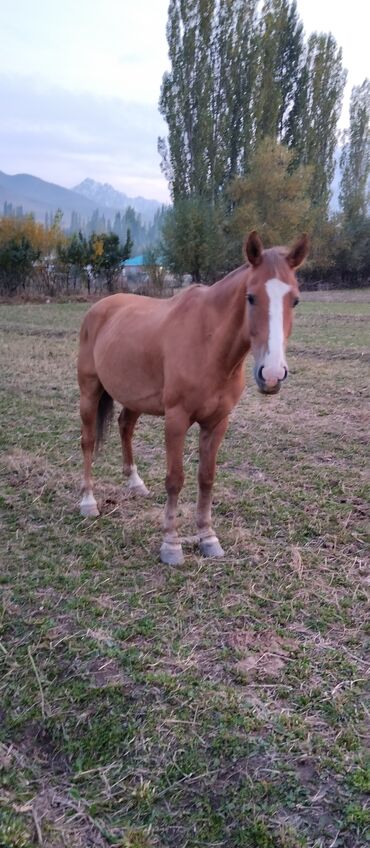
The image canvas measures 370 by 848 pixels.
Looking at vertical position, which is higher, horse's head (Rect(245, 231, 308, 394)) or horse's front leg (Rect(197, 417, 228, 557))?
horse's head (Rect(245, 231, 308, 394))

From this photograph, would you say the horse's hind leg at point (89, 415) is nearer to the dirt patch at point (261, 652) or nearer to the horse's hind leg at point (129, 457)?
the horse's hind leg at point (129, 457)

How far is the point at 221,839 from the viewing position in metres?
1.77

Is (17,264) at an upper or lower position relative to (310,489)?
upper

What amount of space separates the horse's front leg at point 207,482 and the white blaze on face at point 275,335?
0.99m

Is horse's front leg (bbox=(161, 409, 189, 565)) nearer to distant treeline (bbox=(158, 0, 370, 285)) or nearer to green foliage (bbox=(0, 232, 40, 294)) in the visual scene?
green foliage (bbox=(0, 232, 40, 294))

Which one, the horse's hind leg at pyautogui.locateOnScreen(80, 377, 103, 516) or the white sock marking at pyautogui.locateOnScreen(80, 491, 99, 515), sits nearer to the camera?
the white sock marking at pyautogui.locateOnScreen(80, 491, 99, 515)

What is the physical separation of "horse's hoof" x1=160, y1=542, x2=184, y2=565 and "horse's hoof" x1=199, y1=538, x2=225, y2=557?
19cm

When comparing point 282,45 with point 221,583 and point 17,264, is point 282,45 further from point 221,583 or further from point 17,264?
point 221,583

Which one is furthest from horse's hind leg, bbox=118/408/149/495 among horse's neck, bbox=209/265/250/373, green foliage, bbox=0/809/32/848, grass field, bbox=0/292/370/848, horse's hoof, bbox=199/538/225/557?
green foliage, bbox=0/809/32/848

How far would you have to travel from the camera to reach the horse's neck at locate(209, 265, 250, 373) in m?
3.18

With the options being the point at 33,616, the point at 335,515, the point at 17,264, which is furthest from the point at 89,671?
the point at 17,264

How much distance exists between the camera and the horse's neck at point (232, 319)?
10.4ft

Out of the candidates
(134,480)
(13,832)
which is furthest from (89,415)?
(13,832)

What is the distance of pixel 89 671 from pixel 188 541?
4.62ft
